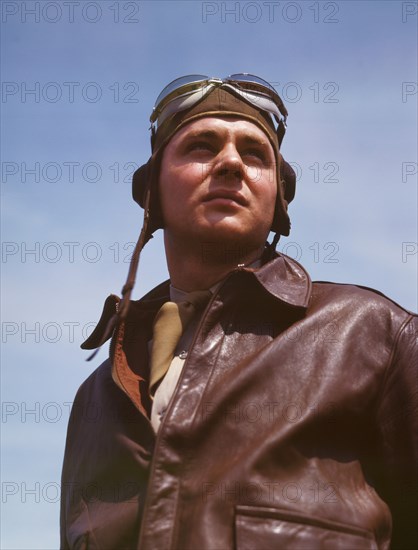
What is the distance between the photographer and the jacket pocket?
9.25 feet

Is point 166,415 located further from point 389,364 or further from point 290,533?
point 389,364

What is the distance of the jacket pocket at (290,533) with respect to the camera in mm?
2818

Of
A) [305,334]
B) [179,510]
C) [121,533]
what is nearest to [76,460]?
[121,533]

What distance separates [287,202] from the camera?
430 cm

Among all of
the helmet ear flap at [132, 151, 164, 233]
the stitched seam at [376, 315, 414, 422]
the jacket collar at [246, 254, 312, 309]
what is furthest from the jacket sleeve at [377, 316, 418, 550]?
the helmet ear flap at [132, 151, 164, 233]

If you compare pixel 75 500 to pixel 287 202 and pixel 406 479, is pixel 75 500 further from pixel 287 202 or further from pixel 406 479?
pixel 287 202

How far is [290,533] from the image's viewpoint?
2844 mm

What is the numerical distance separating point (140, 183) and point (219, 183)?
0.69 meters

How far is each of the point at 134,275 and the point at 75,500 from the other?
107 centimetres

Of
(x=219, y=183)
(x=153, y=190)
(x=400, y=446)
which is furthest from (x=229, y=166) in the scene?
(x=400, y=446)

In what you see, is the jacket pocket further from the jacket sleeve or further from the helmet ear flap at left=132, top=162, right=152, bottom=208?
the helmet ear flap at left=132, top=162, right=152, bottom=208

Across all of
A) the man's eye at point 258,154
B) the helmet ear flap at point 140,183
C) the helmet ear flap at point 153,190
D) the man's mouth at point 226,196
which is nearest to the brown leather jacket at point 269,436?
the man's mouth at point 226,196

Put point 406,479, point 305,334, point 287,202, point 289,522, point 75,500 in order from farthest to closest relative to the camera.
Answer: point 287,202 < point 75,500 < point 305,334 < point 406,479 < point 289,522

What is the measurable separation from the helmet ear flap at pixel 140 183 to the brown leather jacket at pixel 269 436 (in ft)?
3.23
